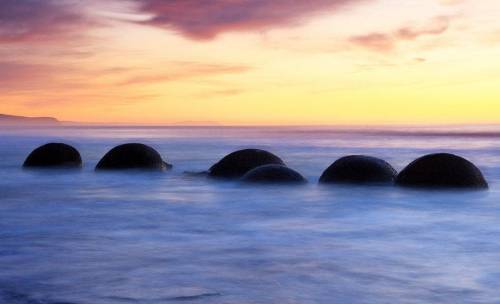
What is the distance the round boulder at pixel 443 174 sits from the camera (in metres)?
16.7

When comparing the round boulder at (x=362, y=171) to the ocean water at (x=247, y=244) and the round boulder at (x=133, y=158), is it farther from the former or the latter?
the round boulder at (x=133, y=158)

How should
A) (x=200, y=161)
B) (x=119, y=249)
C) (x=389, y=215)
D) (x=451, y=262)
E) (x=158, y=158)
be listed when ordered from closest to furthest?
1. (x=451, y=262)
2. (x=119, y=249)
3. (x=389, y=215)
4. (x=158, y=158)
5. (x=200, y=161)

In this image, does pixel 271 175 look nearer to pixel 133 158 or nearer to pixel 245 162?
pixel 245 162

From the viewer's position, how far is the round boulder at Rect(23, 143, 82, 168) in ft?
80.8

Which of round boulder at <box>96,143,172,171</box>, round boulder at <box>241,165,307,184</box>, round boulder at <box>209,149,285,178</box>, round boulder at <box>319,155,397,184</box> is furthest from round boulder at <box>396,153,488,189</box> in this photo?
round boulder at <box>96,143,172,171</box>

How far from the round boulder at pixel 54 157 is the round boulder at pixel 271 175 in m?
8.41

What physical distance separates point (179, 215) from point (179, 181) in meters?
7.05

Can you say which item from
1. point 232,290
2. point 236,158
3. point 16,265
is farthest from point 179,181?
point 232,290

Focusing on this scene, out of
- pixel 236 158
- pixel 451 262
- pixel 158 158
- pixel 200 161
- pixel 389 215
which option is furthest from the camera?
pixel 200 161

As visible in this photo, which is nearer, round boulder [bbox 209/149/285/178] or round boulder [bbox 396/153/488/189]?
round boulder [bbox 396/153/488/189]

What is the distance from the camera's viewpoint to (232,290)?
25.9 ft

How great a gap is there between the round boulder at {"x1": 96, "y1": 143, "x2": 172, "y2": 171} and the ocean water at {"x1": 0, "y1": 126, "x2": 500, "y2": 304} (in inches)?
121

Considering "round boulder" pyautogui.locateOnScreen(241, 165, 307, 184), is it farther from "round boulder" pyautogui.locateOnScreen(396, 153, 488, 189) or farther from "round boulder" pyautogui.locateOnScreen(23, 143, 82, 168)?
"round boulder" pyautogui.locateOnScreen(23, 143, 82, 168)

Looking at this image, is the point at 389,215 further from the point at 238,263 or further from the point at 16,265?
the point at 16,265
